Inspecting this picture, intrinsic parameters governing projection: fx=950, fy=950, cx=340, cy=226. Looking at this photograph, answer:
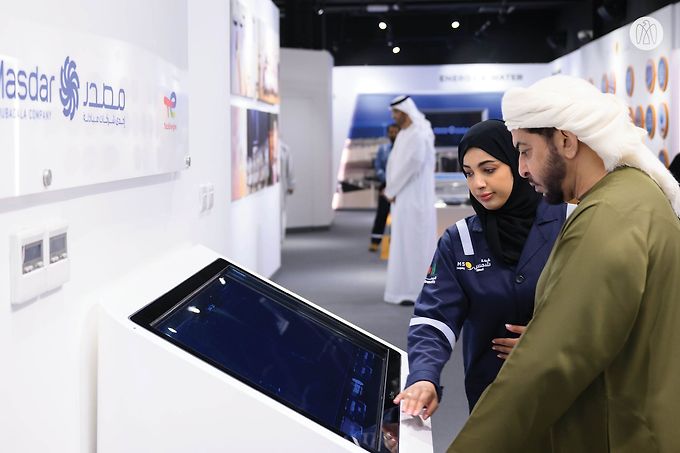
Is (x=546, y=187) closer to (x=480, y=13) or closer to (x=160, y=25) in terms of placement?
(x=160, y=25)

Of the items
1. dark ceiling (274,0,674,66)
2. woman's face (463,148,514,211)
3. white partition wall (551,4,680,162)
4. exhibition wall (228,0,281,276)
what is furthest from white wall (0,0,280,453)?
dark ceiling (274,0,674,66)

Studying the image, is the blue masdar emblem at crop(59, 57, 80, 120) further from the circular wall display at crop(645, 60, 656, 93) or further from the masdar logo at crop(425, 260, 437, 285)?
the circular wall display at crop(645, 60, 656, 93)

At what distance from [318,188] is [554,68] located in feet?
15.6

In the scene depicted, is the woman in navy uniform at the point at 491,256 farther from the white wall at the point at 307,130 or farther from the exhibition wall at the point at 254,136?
the white wall at the point at 307,130

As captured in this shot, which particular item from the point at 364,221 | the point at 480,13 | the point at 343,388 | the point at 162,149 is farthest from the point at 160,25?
the point at 480,13

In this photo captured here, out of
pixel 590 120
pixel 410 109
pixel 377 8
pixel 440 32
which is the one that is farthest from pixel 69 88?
pixel 440 32

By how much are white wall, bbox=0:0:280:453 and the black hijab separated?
0.87 metres

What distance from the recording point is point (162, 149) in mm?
2600

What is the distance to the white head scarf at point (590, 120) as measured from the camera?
1695mm

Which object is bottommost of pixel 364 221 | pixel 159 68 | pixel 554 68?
pixel 364 221

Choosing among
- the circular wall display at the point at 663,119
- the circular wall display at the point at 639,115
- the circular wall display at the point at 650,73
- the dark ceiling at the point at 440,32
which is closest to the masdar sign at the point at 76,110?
the circular wall display at the point at 650,73

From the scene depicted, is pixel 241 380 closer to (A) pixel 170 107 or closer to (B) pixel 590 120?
(B) pixel 590 120

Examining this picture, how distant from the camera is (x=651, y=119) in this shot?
9.14 m

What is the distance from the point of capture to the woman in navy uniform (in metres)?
2.34
